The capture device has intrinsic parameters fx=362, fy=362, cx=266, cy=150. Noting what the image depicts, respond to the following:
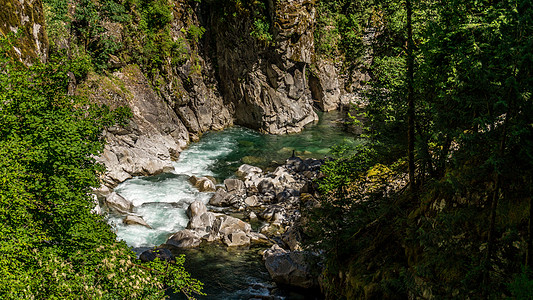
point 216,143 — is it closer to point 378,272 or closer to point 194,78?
point 194,78

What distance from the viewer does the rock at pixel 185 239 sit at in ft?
53.3

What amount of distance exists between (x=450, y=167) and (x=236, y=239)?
35.6 ft

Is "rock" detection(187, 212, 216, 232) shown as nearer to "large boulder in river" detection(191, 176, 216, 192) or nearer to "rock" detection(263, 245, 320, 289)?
"large boulder in river" detection(191, 176, 216, 192)

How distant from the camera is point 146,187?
68.5ft

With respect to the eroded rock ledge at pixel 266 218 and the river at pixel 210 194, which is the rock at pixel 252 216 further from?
the river at pixel 210 194

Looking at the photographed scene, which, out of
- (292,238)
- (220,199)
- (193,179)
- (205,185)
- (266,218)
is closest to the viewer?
(292,238)

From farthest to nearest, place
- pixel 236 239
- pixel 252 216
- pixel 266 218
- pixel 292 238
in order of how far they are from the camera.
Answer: pixel 252 216 → pixel 266 218 → pixel 236 239 → pixel 292 238

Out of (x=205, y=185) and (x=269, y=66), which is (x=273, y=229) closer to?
(x=205, y=185)

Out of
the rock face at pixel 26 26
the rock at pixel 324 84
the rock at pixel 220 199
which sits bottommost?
the rock at pixel 220 199

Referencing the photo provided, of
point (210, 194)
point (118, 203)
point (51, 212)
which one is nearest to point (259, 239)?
point (210, 194)

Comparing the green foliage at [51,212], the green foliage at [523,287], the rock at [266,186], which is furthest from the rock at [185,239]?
the green foliage at [523,287]

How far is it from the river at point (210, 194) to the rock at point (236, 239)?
16.3 inches

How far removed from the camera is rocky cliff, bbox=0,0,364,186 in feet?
77.2

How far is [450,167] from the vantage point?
25.6ft
